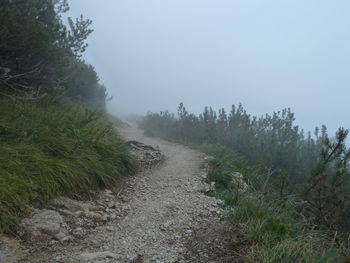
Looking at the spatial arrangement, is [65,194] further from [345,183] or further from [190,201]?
[345,183]

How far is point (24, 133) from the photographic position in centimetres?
495

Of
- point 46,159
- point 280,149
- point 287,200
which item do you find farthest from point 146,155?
point 280,149

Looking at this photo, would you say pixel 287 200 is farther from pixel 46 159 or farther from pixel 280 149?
pixel 280 149

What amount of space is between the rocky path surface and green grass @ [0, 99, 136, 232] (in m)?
0.49

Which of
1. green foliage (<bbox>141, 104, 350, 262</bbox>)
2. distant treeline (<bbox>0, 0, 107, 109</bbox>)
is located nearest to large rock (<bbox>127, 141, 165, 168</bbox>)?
green foliage (<bbox>141, 104, 350, 262</bbox>)

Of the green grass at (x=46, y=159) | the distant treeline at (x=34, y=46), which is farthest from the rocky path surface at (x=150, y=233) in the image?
the distant treeline at (x=34, y=46)

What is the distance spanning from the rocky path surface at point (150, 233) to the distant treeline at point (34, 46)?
9.47ft

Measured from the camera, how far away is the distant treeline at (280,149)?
5.74 meters

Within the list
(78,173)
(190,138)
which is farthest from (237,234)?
(190,138)

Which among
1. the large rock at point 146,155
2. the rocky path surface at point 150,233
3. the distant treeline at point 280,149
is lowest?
the rocky path surface at point 150,233

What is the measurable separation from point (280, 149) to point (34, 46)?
11.0m

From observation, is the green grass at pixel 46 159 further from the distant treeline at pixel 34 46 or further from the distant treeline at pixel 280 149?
the distant treeline at pixel 280 149

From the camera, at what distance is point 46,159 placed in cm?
469

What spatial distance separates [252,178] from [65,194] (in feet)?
17.6
